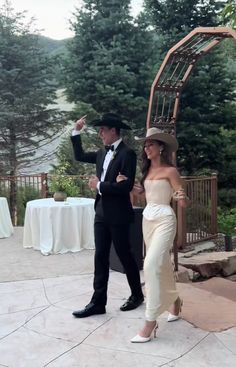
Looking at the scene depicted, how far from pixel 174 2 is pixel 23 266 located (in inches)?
373

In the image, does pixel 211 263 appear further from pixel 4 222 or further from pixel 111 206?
pixel 4 222

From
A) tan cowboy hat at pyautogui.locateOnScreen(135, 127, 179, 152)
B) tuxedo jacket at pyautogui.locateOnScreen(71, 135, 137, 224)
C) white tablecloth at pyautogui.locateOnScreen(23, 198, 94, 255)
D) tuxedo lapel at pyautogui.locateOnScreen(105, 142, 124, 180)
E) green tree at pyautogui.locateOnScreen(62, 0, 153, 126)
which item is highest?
green tree at pyautogui.locateOnScreen(62, 0, 153, 126)

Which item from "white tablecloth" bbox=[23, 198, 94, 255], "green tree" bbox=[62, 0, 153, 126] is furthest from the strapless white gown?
"green tree" bbox=[62, 0, 153, 126]

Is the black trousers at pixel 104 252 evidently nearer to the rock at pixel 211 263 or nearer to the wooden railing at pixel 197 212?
the rock at pixel 211 263

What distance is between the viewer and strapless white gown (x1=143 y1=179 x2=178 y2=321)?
3.16 metres

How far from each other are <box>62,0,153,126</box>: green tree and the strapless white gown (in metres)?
9.54

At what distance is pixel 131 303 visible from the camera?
150 inches

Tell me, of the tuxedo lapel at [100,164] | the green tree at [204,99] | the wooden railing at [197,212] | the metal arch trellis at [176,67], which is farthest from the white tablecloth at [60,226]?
the green tree at [204,99]

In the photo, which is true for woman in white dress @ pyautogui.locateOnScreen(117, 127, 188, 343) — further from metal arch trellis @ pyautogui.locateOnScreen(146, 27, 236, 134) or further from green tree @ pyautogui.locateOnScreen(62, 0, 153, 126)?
green tree @ pyautogui.locateOnScreen(62, 0, 153, 126)

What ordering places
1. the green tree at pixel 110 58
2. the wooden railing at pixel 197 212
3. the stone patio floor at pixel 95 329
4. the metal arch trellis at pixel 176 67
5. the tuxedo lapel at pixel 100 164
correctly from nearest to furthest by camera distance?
1. the stone patio floor at pixel 95 329
2. the tuxedo lapel at pixel 100 164
3. the metal arch trellis at pixel 176 67
4. the wooden railing at pixel 197 212
5. the green tree at pixel 110 58

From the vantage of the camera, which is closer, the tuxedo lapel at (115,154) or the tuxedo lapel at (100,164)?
the tuxedo lapel at (115,154)

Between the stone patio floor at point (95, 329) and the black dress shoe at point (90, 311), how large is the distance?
5cm

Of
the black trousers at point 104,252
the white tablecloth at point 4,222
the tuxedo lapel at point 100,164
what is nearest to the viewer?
the black trousers at point 104,252

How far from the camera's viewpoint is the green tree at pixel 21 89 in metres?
13.5
